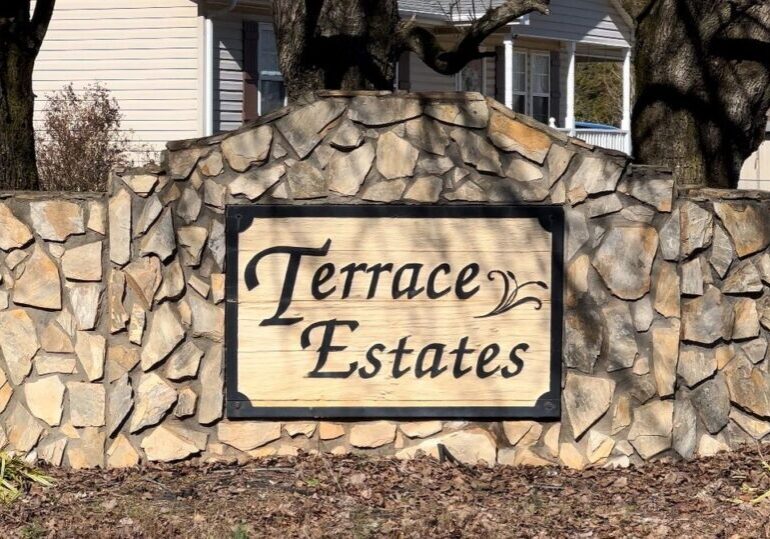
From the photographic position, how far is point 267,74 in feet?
57.7

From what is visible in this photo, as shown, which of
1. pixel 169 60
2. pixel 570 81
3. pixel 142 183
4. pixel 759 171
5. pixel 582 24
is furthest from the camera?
pixel 759 171

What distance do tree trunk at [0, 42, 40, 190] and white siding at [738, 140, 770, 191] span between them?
20.2 meters

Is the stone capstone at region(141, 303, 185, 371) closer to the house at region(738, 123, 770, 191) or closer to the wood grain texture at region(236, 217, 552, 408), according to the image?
the wood grain texture at region(236, 217, 552, 408)

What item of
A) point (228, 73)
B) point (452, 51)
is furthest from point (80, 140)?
point (452, 51)

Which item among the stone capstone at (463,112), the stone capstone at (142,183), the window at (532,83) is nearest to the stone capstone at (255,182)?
the stone capstone at (142,183)

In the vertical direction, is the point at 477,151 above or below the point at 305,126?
below

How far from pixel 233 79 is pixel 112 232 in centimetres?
1116

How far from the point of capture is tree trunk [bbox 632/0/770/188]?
7.64 metres

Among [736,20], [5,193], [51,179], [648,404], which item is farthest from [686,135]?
[51,179]

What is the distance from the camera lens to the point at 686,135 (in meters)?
7.73

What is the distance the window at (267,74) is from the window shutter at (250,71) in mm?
101

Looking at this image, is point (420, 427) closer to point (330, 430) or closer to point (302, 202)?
point (330, 430)

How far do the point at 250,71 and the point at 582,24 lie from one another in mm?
9261

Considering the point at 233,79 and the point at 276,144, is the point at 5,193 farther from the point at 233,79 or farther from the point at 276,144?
the point at 233,79
